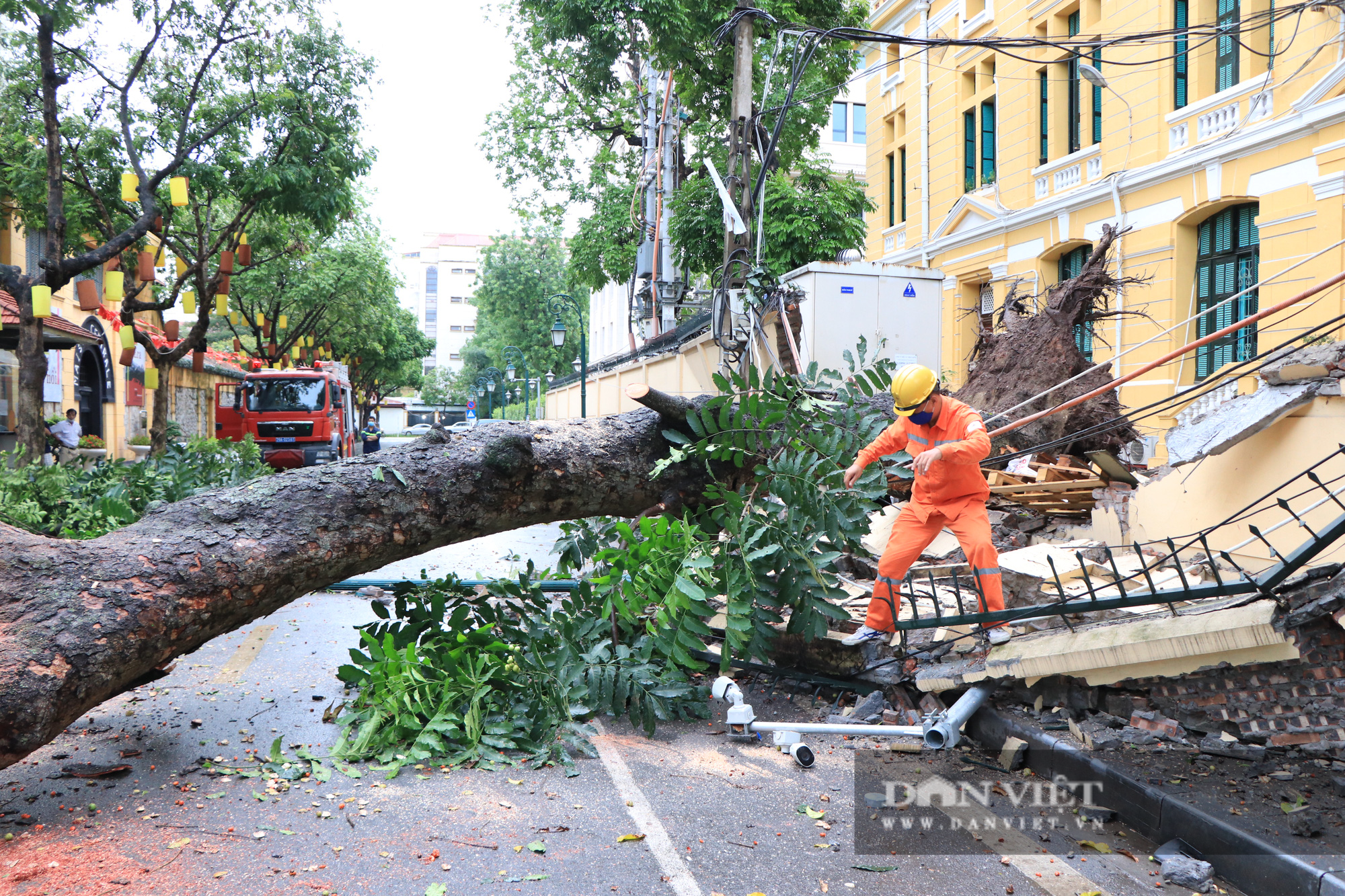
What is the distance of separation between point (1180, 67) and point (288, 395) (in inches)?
730

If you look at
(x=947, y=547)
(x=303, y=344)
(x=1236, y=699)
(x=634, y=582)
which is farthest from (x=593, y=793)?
(x=303, y=344)

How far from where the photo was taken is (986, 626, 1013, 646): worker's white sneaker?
4.62 metres

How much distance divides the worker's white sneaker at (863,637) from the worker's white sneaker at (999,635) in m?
0.55

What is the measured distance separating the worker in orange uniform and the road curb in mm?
686

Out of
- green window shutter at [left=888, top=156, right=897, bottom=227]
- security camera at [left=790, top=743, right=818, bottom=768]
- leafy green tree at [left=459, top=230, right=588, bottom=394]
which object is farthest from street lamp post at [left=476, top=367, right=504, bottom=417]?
security camera at [left=790, top=743, right=818, bottom=768]

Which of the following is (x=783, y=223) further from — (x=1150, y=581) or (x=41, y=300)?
(x=1150, y=581)

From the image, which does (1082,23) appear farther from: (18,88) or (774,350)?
(18,88)

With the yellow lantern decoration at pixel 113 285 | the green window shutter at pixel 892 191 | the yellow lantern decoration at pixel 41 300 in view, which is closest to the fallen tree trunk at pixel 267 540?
the yellow lantern decoration at pixel 41 300

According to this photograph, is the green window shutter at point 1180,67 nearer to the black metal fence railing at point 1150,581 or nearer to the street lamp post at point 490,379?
the black metal fence railing at point 1150,581

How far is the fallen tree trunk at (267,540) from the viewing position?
3410mm

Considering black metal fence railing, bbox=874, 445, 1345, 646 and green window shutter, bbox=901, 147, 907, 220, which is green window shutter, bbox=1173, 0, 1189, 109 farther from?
black metal fence railing, bbox=874, 445, 1345, 646

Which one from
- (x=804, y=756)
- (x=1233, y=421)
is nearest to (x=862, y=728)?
(x=804, y=756)

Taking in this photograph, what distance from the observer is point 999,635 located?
15.4 ft

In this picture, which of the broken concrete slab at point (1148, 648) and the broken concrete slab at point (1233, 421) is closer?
the broken concrete slab at point (1148, 648)
